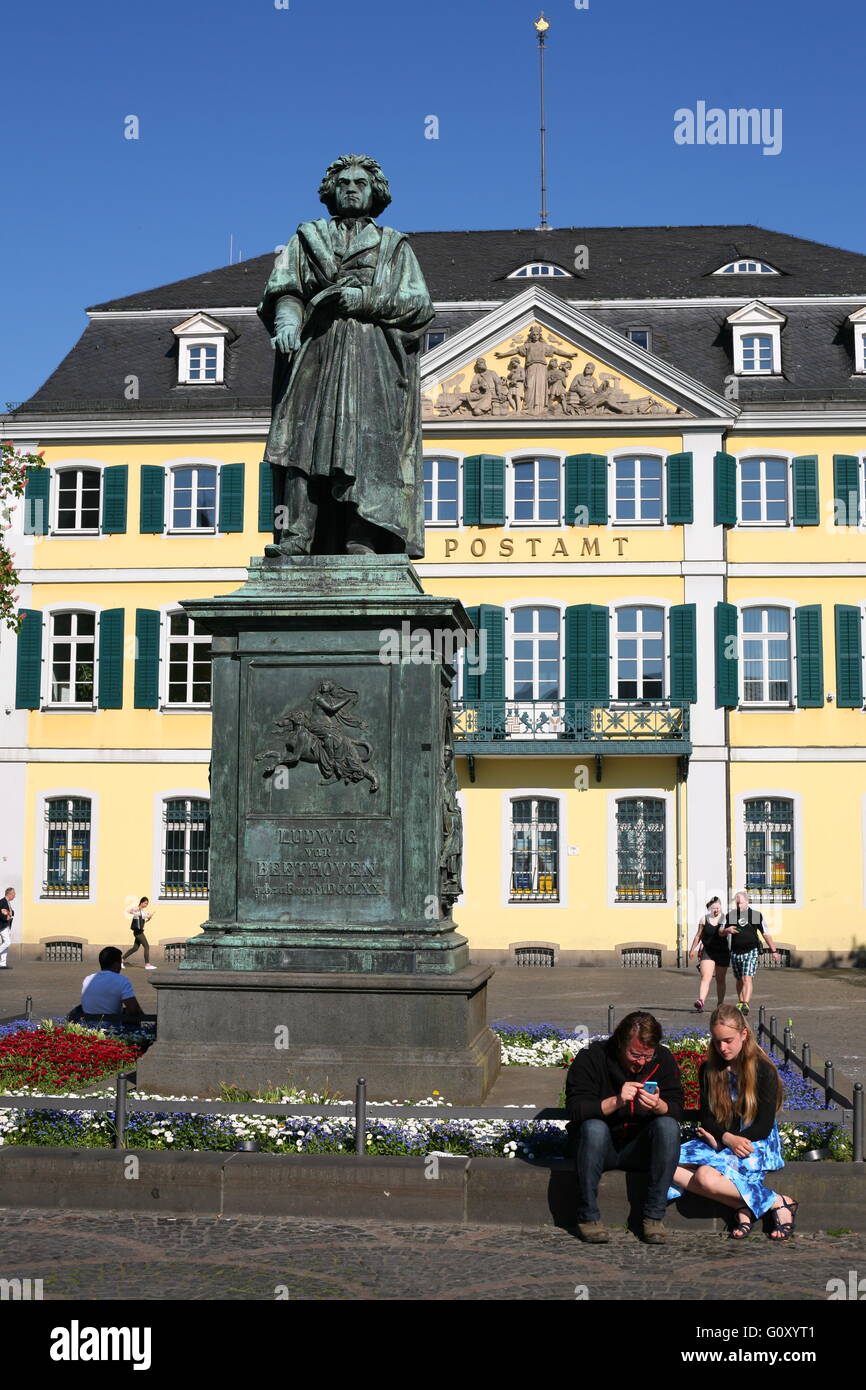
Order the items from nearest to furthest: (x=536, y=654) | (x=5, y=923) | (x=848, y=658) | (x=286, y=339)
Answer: (x=286, y=339), (x=5, y=923), (x=848, y=658), (x=536, y=654)

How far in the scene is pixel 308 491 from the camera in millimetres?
9109

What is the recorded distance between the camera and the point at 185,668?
29.2 metres

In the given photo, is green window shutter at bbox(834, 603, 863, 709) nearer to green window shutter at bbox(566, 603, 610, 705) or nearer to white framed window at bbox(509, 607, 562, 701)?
→ green window shutter at bbox(566, 603, 610, 705)

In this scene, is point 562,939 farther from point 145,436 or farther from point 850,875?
point 145,436

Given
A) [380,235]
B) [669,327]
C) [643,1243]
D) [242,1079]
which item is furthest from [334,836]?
[669,327]

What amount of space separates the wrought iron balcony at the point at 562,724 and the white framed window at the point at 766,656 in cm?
142

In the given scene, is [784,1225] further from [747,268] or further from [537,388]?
[747,268]

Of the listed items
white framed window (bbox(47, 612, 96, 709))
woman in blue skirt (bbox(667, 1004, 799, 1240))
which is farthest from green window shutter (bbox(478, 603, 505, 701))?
woman in blue skirt (bbox(667, 1004, 799, 1240))

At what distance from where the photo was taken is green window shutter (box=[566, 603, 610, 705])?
27969 mm

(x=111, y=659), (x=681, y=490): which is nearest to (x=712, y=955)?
(x=681, y=490)

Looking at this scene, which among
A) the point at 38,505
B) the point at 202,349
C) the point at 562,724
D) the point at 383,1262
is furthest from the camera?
the point at 202,349

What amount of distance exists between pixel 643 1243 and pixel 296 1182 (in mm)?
1461

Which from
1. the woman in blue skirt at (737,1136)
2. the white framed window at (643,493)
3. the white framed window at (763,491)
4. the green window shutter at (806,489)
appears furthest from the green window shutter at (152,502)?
the woman in blue skirt at (737,1136)

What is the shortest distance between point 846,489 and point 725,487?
2.16 meters
